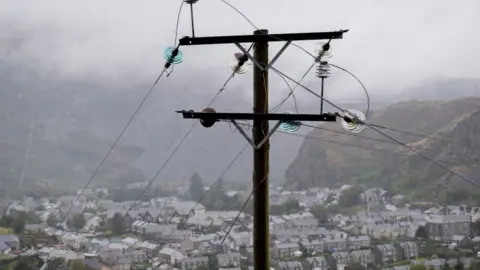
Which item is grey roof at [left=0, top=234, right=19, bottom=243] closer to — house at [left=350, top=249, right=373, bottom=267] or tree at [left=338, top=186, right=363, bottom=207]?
house at [left=350, top=249, right=373, bottom=267]

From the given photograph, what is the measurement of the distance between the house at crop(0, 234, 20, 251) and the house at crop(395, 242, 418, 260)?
9.10 m

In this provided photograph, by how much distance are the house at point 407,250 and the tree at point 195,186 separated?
706cm

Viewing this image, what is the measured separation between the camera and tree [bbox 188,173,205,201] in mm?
22266

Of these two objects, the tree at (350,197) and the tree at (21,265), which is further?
the tree at (350,197)

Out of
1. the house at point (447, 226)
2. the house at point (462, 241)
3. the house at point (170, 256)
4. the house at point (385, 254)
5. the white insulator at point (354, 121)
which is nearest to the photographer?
the white insulator at point (354, 121)

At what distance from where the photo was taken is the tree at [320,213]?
19.5 meters

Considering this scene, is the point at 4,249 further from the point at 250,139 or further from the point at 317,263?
the point at 250,139

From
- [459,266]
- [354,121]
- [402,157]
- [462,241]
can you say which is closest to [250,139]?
[354,121]

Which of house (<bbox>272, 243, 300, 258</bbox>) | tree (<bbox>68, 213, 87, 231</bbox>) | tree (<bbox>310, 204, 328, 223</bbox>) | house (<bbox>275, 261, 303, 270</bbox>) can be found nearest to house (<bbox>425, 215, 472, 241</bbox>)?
tree (<bbox>310, 204, 328, 223</bbox>)

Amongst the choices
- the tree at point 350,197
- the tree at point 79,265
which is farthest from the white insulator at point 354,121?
the tree at point 350,197

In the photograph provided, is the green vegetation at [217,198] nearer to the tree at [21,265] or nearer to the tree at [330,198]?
the tree at [330,198]

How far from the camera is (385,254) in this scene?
54.6ft

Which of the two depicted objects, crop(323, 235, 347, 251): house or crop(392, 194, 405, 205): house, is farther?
crop(392, 194, 405, 205): house

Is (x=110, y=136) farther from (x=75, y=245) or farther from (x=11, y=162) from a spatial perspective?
(x=75, y=245)
